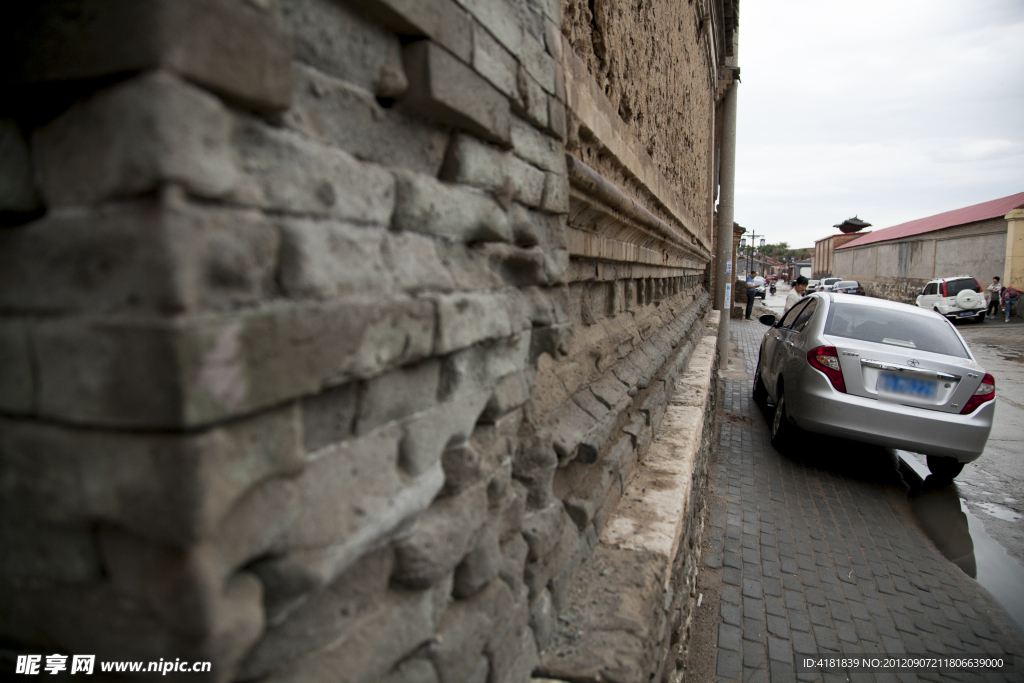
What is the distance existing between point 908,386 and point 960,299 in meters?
19.0

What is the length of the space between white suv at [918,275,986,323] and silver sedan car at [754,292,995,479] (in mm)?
17502

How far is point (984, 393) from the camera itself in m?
4.93

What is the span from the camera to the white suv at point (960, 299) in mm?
19578

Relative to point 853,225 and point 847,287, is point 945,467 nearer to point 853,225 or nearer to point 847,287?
point 847,287

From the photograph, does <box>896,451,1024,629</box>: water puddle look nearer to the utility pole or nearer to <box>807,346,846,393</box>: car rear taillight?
A: <box>807,346,846,393</box>: car rear taillight

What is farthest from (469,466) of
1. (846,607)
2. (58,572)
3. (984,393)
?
(984,393)

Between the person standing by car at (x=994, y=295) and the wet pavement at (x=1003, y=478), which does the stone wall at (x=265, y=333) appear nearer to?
the wet pavement at (x=1003, y=478)

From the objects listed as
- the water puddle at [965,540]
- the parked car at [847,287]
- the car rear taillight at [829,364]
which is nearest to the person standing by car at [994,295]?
the parked car at [847,287]

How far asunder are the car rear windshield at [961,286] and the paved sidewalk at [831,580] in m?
18.3

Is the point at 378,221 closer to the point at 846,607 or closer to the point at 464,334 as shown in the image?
the point at 464,334

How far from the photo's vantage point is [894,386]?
502 centimetres

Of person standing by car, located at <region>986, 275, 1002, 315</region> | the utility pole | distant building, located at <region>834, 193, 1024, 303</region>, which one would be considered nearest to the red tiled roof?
distant building, located at <region>834, 193, 1024, 303</region>

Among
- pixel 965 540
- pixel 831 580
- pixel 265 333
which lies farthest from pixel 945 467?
pixel 265 333

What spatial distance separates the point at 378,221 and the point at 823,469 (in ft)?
20.1
